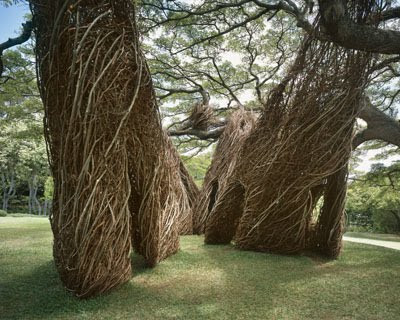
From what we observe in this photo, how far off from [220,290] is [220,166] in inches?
140

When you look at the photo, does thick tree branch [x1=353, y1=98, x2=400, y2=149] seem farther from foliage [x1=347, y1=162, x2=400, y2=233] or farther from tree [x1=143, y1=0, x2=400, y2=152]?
foliage [x1=347, y1=162, x2=400, y2=233]

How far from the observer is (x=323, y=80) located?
4.07 m

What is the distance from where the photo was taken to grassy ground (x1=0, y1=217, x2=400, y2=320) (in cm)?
244

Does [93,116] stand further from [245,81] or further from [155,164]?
[245,81]

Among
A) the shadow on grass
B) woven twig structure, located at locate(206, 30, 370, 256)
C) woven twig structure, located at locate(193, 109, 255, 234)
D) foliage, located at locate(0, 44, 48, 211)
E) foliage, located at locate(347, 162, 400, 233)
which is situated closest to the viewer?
the shadow on grass

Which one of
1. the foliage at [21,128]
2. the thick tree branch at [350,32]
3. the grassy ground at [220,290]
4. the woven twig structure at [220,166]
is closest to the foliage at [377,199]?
the woven twig structure at [220,166]

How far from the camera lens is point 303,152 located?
411 cm

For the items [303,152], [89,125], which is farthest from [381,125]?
[89,125]

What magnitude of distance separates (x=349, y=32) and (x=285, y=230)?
8.12 ft

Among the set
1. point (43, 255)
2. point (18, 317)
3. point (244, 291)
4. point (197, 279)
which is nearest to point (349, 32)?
point (244, 291)

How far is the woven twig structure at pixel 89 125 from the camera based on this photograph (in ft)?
8.23

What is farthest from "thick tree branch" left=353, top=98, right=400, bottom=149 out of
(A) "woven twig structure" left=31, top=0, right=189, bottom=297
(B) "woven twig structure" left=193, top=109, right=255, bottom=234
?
(A) "woven twig structure" left=31, top=0, right=189, bottom=297

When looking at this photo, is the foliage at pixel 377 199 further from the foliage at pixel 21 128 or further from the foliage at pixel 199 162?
the foliage at pixel 21 128

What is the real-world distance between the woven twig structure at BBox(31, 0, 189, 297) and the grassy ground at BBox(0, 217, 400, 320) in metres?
0.24
